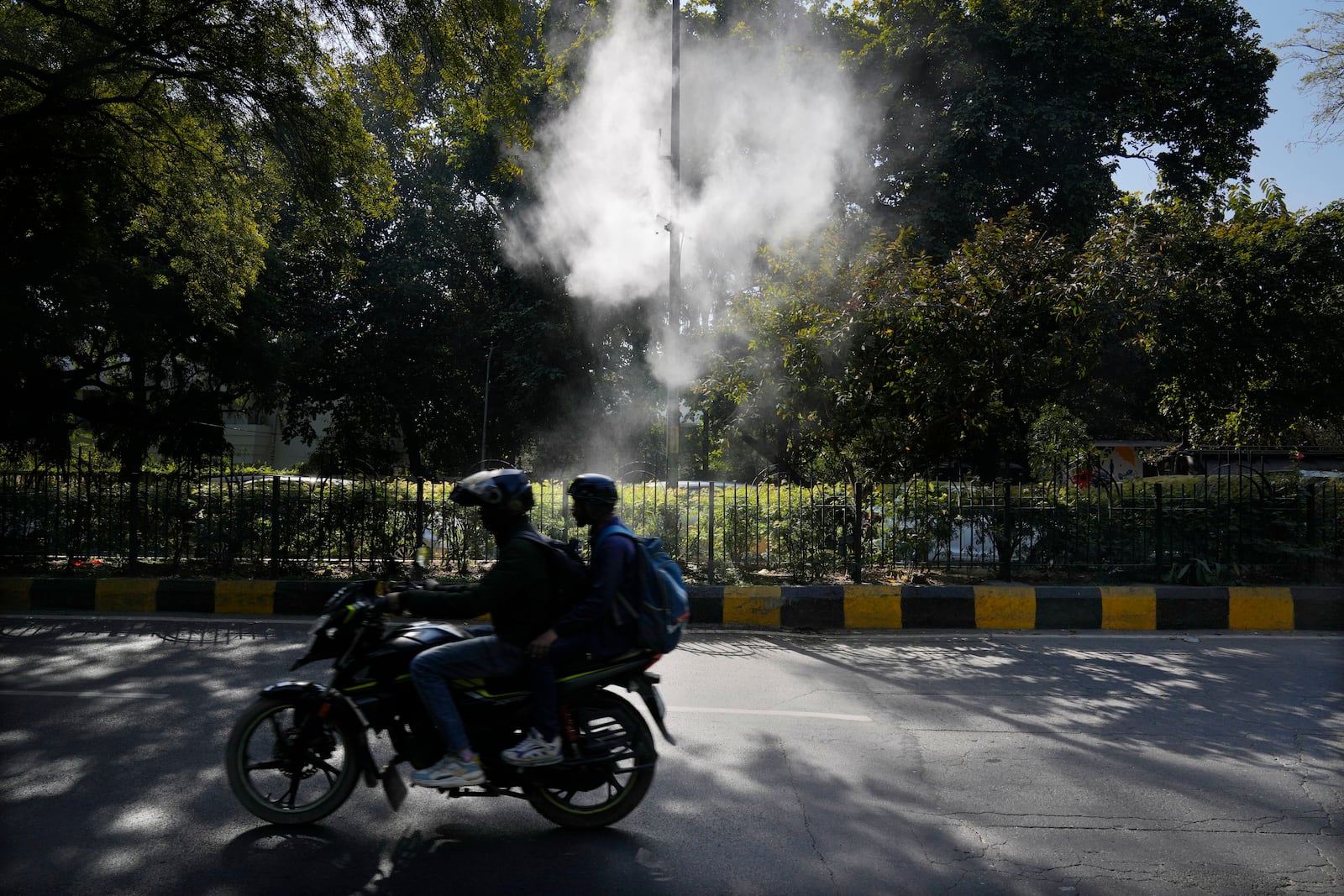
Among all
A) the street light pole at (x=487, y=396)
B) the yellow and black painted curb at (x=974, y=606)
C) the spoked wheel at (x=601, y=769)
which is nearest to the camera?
the spoked wheel at (x=601, y=769)

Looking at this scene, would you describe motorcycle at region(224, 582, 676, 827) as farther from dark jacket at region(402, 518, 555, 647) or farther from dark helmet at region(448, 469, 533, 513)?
dark helmet at region(448, 469, 533, 513)

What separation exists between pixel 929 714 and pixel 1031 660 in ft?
6.51

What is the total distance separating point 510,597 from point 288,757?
1093 millimetres

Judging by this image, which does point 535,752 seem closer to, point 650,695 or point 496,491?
point 650,695

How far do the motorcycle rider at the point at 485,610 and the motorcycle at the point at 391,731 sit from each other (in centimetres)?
8

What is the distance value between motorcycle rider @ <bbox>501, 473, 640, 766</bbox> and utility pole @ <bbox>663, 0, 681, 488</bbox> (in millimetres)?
9729

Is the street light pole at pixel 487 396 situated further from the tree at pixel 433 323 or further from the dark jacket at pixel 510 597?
the dark jacket at pixel 510 597

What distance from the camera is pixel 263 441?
40.4m

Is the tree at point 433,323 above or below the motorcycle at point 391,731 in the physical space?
above

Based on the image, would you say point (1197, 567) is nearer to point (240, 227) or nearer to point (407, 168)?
point (240, 227)

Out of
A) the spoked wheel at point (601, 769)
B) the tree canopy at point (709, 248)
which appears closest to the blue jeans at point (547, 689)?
the spoked wheel at point (601, 769)

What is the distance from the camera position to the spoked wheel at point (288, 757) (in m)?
3.50

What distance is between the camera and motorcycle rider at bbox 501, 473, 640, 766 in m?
3.47

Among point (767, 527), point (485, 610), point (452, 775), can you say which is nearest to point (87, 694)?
point (452, 775)
